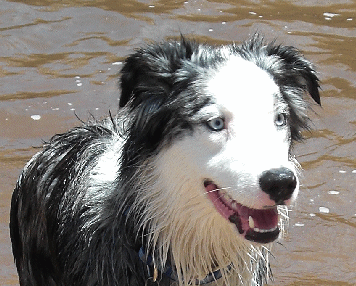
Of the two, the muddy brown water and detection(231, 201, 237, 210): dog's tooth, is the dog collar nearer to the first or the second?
detection(231, 201, 237, 210): dog's tooth

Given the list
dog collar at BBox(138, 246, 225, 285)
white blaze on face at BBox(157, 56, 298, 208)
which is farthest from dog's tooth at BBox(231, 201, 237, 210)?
dog collar at BBox(138, 246, 225, 285)

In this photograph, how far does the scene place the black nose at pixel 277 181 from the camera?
3084 mm

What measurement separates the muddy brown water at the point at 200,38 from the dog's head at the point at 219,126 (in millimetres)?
1706

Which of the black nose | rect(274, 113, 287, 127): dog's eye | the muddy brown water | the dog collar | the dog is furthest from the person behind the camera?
the muddy brown water

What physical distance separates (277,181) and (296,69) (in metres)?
0.86

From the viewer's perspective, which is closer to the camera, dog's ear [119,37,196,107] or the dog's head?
the dog's head

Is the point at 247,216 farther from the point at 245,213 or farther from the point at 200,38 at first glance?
the point at 200,38

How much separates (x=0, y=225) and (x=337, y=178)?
7.98 feet

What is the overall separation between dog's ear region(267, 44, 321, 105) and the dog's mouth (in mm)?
660

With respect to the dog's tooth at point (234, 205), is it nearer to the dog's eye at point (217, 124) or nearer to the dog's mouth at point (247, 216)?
the dog's mouth at point (247, 216)

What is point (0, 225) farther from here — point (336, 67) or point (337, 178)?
point (336, 67)

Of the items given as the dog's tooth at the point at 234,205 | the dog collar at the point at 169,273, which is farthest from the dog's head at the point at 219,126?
the dog collar at the point at 169,273

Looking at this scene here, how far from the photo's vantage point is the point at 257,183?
3.12m

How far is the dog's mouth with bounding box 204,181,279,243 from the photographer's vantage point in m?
3.32
